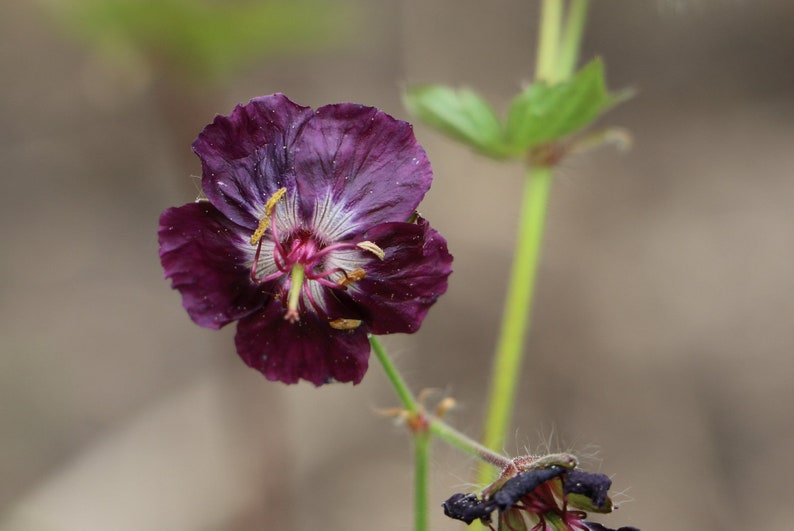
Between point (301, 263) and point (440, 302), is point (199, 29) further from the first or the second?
point (301, 263)

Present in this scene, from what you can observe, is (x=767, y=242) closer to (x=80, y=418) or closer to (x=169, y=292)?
(x=169, y=292)

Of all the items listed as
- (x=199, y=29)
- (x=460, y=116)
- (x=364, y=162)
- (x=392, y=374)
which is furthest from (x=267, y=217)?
(x=199, y=29)

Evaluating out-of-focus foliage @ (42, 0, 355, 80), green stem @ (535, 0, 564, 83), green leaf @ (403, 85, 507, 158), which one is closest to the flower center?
green leaf @ (403, 85, 507, 158)

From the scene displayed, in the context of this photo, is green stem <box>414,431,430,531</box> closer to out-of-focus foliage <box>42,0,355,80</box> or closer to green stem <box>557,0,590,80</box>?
green stem <box>557,0,590,80</box>

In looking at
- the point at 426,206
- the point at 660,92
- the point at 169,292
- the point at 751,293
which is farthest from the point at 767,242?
the point at 169,292

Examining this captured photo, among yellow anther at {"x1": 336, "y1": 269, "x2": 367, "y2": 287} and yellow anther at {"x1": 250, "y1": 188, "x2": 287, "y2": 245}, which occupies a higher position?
yellow anther at {"x1": 250, "y1": 188, "x2": 287, "y2": 245}

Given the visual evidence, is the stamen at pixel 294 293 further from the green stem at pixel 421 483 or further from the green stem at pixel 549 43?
the green stem at pixel 549 43
